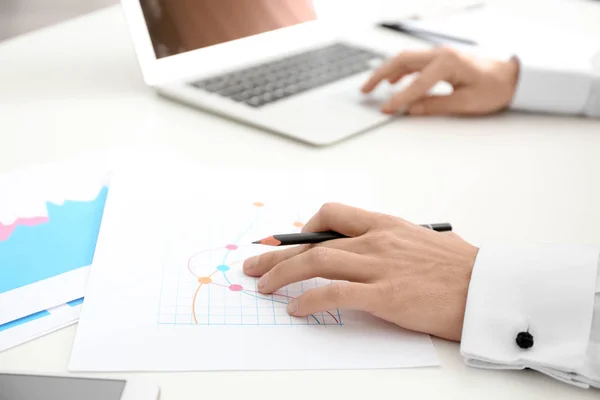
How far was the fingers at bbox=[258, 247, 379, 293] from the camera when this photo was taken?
27.5 inches

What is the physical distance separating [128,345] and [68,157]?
0.40 metres

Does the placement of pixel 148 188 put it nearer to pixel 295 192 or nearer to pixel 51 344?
pixel 295 192

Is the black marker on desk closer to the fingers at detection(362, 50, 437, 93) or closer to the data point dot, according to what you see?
the data point dot

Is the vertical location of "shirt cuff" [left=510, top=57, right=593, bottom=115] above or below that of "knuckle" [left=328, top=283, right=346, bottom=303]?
below

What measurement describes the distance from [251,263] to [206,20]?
19.6 inches

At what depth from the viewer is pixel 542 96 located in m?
1.18

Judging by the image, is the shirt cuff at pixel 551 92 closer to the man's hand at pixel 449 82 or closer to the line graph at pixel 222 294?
the man's hand at pixel 449 82

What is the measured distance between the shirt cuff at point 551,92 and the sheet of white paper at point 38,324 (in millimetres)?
791

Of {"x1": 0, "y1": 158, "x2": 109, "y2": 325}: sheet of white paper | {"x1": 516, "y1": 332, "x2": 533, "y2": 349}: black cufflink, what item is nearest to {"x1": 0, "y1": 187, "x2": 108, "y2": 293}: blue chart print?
{"x1": 0, "y1": 158, "x2": 109, "y2": 325}: sheet of white paper

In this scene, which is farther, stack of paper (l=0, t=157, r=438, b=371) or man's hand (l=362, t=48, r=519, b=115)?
man's hand (l=362, t=48, r=519, b=115)

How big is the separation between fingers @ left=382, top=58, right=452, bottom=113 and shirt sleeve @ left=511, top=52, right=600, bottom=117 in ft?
0.42

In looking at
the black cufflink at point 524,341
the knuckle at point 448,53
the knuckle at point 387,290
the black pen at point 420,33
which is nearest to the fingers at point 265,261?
the knuckle at point 387,290

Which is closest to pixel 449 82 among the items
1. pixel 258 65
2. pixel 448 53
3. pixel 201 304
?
pixel 448 53

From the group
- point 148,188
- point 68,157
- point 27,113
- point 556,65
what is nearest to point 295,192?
point 148,188
